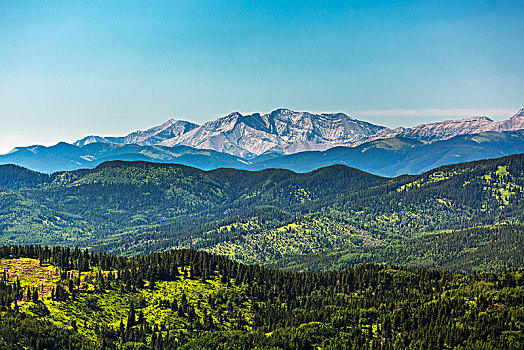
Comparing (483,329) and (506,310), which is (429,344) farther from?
(506,310)

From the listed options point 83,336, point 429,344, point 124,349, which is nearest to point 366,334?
point 429,344

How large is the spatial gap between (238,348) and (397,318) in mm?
55749

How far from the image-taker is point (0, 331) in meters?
172

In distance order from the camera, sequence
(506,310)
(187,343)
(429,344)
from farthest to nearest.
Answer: (187,343), (506,310), (429,344)

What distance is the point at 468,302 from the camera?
196 metres

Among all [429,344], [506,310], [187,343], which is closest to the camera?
[429,344]

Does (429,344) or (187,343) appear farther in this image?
(187,343)

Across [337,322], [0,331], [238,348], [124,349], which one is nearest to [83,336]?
[124,349]

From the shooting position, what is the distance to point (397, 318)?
616 feet

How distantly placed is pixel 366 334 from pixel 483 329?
37711mm

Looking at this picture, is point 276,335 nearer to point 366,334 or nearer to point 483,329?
point 366,334

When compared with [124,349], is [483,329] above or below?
above

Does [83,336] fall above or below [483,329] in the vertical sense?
below

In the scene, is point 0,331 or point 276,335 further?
point 276,335
